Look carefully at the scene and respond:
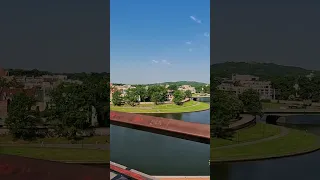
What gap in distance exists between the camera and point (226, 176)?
6.78 meters

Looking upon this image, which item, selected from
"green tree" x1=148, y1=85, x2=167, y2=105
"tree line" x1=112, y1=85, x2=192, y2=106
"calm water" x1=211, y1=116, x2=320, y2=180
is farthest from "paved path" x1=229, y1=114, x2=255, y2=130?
"green tree" x1=148, y1=85, x2=167, y2=105

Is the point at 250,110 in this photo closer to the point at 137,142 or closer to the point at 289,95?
the point at 289,95

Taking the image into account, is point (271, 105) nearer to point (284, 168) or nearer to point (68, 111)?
point (284, 168)

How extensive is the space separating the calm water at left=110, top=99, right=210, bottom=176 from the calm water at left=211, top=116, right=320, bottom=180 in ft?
3.79

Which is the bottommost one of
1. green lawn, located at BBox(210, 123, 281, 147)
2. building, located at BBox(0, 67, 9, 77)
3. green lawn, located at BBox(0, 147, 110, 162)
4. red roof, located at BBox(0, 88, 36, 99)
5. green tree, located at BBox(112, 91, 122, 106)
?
green lawn, located at BBox(0, 147, 110, 162)

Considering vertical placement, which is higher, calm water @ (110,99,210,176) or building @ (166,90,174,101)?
building @ (166,90,174,101)

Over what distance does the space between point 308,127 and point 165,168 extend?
3.63 meters

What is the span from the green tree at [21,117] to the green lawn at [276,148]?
412 cm

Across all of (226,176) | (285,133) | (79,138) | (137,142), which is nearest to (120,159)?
(137,142)

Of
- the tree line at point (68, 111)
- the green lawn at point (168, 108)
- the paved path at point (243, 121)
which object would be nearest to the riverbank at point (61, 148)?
the tree line at point (68, 111)

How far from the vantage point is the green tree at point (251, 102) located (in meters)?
7.17

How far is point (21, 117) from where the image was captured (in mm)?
6273

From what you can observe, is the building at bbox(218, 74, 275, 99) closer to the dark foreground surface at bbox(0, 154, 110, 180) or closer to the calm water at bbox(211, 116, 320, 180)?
the calm water at bbox(211, 116, 320, 180)

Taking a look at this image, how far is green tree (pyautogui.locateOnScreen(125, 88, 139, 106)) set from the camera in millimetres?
15898
